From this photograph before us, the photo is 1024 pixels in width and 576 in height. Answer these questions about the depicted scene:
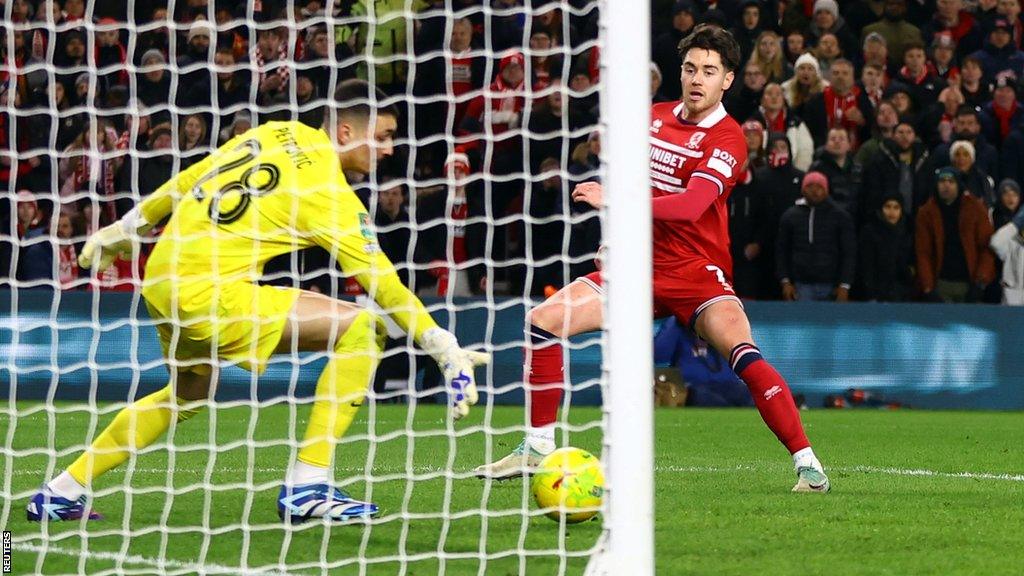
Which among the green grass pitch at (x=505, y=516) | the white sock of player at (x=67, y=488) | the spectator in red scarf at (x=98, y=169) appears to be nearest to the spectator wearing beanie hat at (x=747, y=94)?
the green grass pitch at (x=505, y=516)

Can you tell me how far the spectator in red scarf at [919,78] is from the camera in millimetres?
15078

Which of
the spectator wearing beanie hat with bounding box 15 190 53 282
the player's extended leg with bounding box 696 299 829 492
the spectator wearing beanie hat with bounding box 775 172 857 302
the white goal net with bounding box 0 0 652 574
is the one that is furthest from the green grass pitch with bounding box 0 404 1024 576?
the spectator wearing beanie hat with bounding box 775 172 857 302

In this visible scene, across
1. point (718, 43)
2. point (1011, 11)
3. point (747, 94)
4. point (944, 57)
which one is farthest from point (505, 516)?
point (1011, 11)

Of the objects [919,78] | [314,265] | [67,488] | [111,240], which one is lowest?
[314,265]

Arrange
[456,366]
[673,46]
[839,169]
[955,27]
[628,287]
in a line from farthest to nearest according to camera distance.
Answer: [955,27] → [673,46] → [839,169] → [456,366] → [628,287]

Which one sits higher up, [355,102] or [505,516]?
[355,102]

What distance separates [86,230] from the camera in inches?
509

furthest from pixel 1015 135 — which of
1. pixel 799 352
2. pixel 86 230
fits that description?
pixel 86 230

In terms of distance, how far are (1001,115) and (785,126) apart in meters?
2.23

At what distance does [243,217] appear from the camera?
19.1 ft

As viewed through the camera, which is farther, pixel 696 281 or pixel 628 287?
pixel 696 281

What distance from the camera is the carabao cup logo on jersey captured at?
23.5ft

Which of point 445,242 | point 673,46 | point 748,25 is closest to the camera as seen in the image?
point 445,242

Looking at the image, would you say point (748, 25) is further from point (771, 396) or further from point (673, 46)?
point (771, 396)
